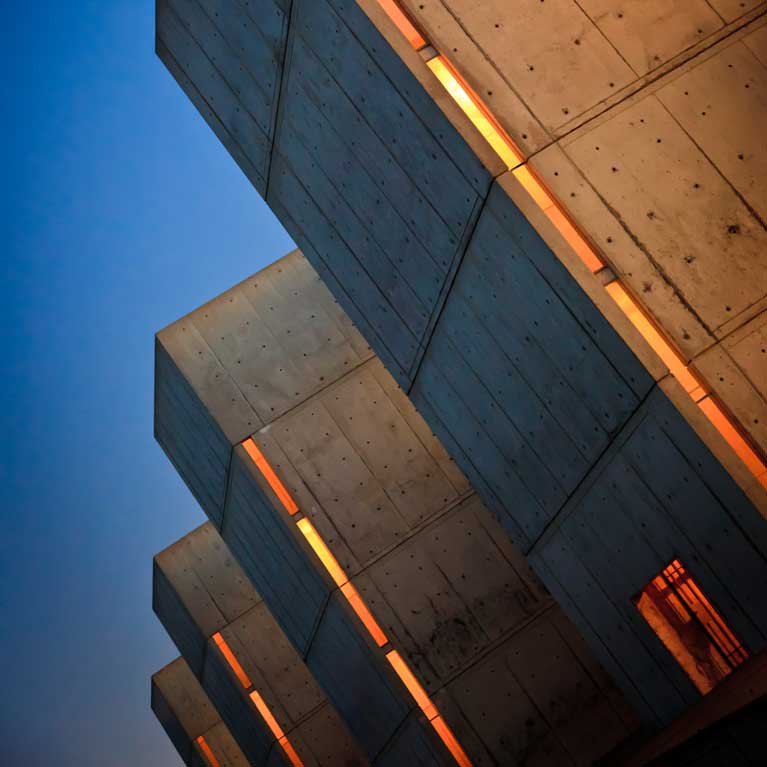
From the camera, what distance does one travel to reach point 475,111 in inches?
315

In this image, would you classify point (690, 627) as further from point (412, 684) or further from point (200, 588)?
point (200, 588)

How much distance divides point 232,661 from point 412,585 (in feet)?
32.0

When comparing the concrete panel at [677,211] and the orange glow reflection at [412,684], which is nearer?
the concrete panel at [677,211]

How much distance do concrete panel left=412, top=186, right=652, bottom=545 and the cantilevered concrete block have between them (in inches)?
478

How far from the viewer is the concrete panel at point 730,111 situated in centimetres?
767

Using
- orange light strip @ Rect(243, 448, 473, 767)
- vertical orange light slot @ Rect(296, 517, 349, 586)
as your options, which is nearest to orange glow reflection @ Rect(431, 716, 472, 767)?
orange light strip @ Rect(243, 448, 473, 767)

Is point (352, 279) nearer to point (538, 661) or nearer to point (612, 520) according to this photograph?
point (612, 520)

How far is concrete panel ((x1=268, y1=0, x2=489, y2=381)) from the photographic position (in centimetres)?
838

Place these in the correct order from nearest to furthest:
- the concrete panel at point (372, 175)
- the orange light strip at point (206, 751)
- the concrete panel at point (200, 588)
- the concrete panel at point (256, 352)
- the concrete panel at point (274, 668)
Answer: the concrete panel at point (372, 175), the concrete panel at point (256, 352), the concrete panel at point (274, 668), the concrete panel at point (200, 588), the orange light strip at point (206, 751)

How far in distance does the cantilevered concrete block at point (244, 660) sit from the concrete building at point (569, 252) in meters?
11.5

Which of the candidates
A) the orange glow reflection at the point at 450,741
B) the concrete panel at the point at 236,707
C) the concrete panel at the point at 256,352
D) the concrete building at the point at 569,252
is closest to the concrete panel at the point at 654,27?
the concrete building at the point at 569,252

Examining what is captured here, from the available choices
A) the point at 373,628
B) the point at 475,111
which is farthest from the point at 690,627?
the point at 373,628

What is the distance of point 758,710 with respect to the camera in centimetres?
767

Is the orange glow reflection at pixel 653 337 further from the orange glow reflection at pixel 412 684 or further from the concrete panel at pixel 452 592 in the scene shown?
the orange glow reflection at pixel 412 684
